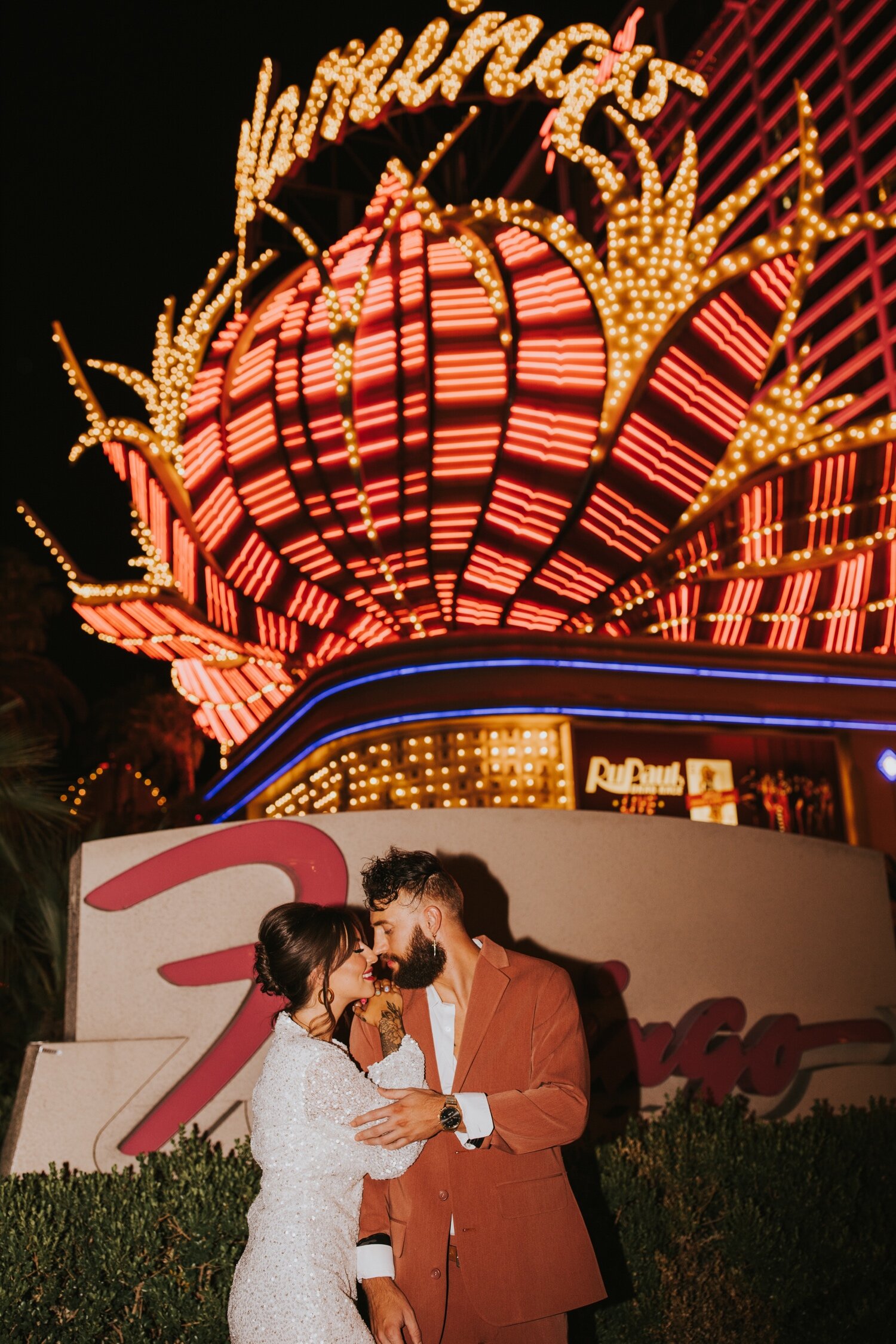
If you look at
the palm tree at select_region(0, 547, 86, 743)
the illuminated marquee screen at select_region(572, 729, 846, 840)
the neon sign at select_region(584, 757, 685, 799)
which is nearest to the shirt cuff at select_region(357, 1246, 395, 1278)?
the illuminated marquee screen at select_region(572, 729, 846, 840)

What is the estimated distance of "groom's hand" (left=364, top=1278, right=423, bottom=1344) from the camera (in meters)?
3.21

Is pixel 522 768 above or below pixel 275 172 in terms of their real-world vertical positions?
below

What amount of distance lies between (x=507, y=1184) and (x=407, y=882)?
3.01 ft

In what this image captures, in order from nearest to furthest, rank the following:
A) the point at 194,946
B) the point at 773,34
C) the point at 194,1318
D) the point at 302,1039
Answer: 1. the point at 302,1039
2. the point at 194,1318
3. the point at 194,946
4. the point at 773,34

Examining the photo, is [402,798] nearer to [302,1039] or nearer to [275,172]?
[275,172]

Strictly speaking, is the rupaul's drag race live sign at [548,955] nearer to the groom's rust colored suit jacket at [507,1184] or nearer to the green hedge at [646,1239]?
the green hedge at [646,1239]

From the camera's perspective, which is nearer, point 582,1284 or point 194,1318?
point 582,1284

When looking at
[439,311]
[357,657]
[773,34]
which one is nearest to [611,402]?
[439,311]

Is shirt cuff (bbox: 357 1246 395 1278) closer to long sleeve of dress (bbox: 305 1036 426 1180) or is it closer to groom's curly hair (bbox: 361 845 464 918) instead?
long sleeve of dress (bbox: 305 1036 426 1180)

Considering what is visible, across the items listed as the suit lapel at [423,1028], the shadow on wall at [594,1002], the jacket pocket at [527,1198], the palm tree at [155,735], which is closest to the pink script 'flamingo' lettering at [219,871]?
the shadow on wall at [594,1002]

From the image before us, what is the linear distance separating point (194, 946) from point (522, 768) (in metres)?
7.57

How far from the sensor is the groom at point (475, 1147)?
3232mm

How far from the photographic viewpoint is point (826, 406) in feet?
48.0

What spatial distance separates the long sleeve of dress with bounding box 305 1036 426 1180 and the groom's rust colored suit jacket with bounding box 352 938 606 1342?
184 mm
